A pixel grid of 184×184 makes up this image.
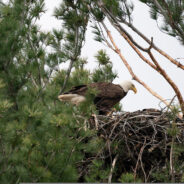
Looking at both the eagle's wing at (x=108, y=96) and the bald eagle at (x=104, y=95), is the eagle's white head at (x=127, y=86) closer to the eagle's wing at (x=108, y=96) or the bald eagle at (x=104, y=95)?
the bald eagle at (x=104, y=95)

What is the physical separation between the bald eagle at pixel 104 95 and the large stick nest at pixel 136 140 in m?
1.14

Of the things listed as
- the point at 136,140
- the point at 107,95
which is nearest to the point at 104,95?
the point at 107,95

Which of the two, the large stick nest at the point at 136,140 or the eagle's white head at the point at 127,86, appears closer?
the large stick nest at the point at 136,140

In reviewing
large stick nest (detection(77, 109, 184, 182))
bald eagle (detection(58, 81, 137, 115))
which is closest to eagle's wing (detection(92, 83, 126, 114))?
bald eagle (detection(58, 81, 137, 115))

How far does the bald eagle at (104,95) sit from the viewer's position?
6.29 m

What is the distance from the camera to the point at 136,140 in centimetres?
506

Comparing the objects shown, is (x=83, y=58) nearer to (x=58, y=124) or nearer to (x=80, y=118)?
(x=80, y=118)

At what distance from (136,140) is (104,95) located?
1819mm

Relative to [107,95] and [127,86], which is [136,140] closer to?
[107,95]

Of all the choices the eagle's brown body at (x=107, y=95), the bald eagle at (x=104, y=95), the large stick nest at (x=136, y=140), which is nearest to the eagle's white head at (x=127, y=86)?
the bald eagle at (x=104, y=95)

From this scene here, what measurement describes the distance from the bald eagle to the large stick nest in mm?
1142

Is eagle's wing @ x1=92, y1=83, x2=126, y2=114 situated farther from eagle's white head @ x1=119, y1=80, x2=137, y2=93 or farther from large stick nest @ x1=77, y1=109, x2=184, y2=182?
large stick nest @ x1=77, y1=109, x2=184, y2=182

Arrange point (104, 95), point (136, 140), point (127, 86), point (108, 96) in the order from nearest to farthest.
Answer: point (136, 140), point (104, 95), point (108, 96), point (127, 86)

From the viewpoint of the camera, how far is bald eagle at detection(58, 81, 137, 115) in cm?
629
